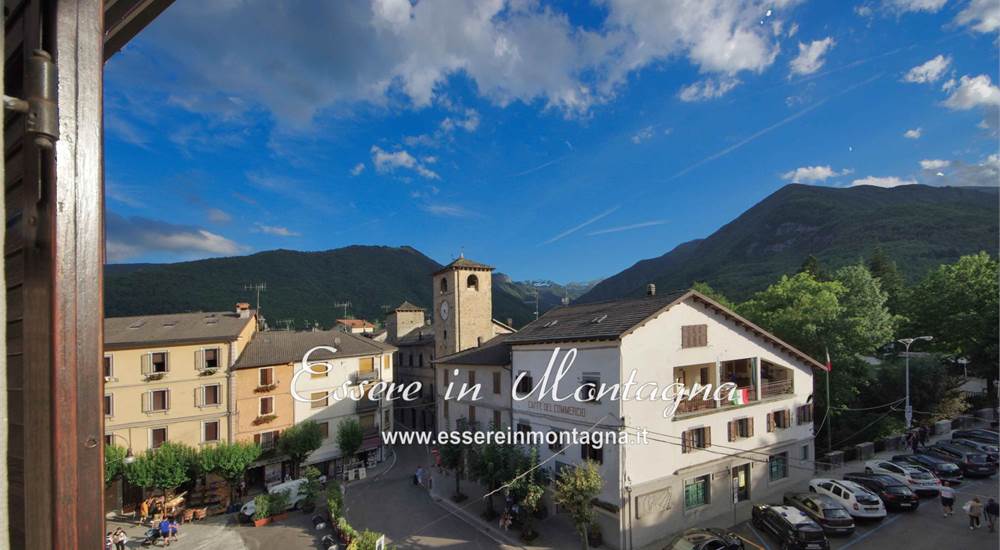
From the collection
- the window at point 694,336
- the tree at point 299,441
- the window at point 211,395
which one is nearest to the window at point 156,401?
the window at point 211,395

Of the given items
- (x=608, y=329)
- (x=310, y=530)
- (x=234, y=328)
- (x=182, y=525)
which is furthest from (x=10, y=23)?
(x=234, y=328)

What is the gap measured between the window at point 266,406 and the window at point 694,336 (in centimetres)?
2790

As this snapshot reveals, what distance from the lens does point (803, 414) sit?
26266mm

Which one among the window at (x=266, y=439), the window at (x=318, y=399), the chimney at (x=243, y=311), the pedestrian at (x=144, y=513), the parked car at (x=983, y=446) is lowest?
the pedestrian at (x=144, y=513)

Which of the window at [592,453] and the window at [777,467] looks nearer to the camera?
the window at [592,453]

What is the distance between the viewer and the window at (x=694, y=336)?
872 inches

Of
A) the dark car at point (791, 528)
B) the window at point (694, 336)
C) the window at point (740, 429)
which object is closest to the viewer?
the dark car at point (791, 528)

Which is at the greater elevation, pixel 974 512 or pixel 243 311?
pixel 243 311

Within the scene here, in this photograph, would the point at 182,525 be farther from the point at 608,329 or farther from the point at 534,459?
the point at 608,329

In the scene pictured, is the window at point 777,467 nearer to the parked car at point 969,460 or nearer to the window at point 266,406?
the parked car at point 969,460

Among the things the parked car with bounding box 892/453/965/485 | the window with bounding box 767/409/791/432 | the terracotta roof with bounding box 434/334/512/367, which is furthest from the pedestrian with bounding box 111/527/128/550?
the parked car with bounding box 892/453/965/485

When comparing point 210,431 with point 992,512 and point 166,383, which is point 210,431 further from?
point 992,512

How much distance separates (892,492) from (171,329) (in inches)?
1705

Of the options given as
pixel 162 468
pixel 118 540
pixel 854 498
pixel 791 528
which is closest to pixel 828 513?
pixel 854 498
